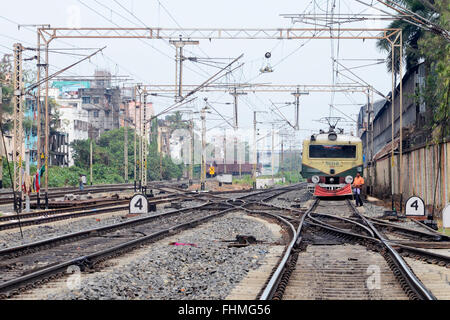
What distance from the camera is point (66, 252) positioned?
1141cm

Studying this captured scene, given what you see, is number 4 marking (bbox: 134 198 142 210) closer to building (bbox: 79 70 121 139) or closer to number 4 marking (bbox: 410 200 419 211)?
number 4 marking (bbox: 410 200 419 211)

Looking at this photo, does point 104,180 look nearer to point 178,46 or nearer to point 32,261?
point 178,46

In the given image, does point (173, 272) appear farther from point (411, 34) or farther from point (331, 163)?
point (411, 34)

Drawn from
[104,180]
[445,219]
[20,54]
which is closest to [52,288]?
[445,219]

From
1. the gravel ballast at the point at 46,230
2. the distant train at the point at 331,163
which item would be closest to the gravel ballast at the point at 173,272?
the gravel ballast at the point at 46,230

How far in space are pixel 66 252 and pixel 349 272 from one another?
18.0ft

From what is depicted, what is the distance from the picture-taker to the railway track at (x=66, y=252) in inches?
325

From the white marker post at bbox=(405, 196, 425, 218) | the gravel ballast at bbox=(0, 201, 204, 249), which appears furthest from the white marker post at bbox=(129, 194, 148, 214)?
the white marker post at bbox=(405, 196, 425, 218)

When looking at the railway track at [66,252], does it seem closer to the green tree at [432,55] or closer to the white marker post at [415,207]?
the white marker post at [415,207]

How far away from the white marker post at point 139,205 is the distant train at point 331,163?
11.7m

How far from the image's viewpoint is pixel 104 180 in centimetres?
6288

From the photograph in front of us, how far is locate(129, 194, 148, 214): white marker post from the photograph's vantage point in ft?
66.0

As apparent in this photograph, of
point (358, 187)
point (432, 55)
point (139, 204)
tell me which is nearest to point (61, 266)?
point (139, 204)

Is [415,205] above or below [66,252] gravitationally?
above
